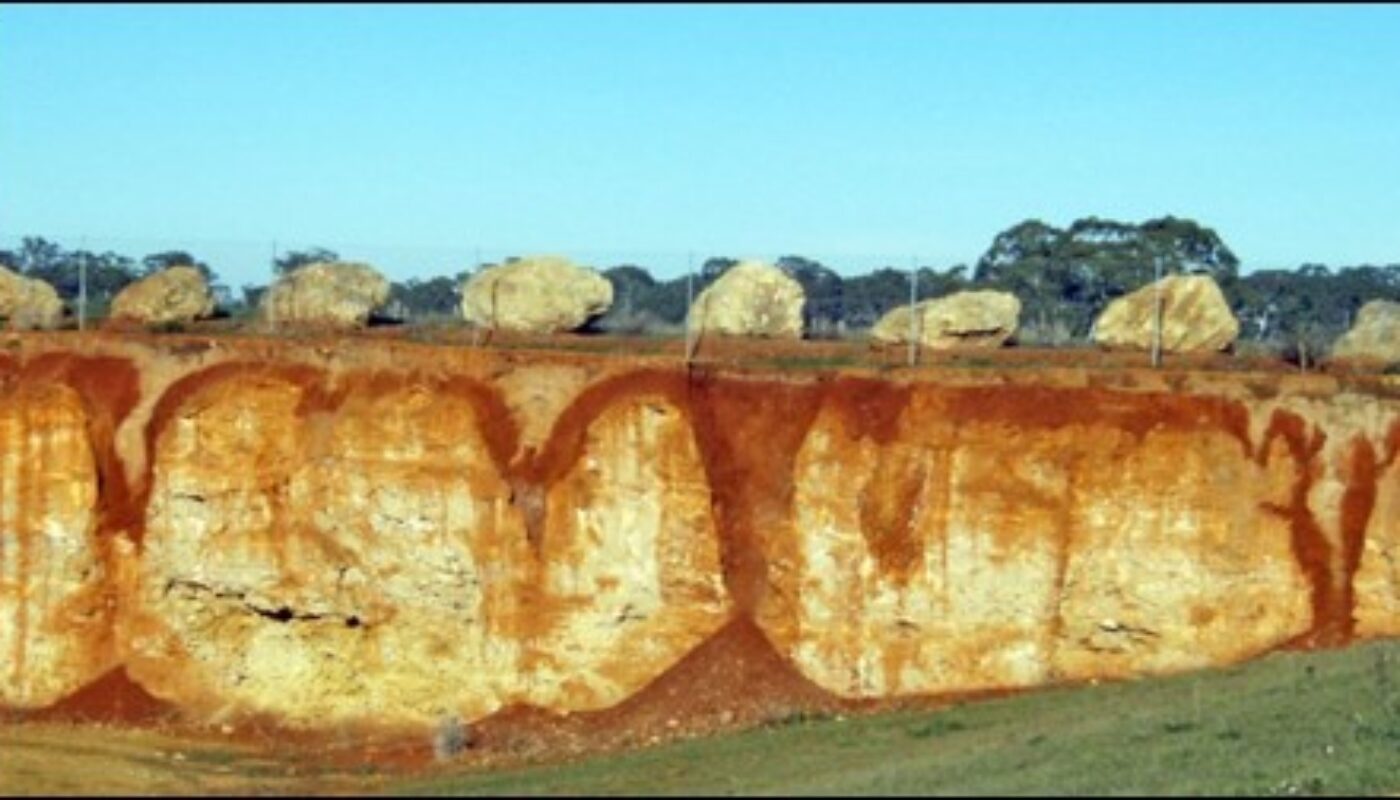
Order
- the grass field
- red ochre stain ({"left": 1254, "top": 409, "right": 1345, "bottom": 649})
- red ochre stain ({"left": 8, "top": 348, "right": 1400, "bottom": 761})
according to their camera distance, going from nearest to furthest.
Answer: the grass field → red ochre stain ({"left": 1254, "top": 409, "right": 1345, "bottom": 649}) → red ochre stain ({"left": 8, "top": 348, "right": 1400, "bottom": 761})

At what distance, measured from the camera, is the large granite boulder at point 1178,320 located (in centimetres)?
5147

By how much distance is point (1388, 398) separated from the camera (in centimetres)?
4394

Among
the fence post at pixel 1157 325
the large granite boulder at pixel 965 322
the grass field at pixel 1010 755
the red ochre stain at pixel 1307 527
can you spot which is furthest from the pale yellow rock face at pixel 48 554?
the red ochre stain at pixel 1307 527

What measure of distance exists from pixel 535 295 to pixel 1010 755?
26254mm

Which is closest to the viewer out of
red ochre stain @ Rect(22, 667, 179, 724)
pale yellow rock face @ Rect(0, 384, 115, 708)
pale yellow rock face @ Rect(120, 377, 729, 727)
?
pale yellow rock face @ Rect(120, 377, 729, 727)

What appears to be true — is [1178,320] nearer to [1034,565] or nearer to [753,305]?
[753,305]

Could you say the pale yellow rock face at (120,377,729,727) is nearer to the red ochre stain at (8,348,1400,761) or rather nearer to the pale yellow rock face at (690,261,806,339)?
the red ochre stain at (8,348,1400,761)

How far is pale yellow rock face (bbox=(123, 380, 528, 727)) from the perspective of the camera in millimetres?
45969

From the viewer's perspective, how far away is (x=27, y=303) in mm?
57062

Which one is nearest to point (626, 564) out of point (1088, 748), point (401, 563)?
point (401, 563)

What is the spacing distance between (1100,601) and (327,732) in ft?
45.2

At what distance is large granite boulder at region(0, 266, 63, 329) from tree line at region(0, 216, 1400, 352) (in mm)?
13112

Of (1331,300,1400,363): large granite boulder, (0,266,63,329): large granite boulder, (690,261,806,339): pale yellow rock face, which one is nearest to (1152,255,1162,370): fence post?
(1331,300,1400,363): large granite boulder

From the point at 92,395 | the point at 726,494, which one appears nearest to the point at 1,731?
the point at 92,395
